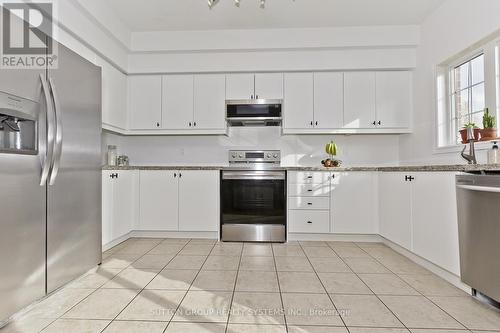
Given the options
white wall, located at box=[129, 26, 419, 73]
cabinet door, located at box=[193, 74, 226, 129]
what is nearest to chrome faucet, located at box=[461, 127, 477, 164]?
white wall, located at box=[129, 26, 419, 73]

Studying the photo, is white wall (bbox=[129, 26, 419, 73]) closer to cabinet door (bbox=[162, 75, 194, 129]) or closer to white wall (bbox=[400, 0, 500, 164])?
cabinet door (bbox=[162, 75, 194, 129])

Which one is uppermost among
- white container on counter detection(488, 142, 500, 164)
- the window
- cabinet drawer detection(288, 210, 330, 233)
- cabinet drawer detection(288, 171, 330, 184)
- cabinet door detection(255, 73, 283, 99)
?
Result: cabinet door detection(255, 73, 283, 99)

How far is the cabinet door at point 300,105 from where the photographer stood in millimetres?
3426

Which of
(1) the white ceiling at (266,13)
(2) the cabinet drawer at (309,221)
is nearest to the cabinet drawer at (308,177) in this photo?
(2) the cabinet drawer at (309,221)

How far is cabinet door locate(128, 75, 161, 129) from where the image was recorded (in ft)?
11.6

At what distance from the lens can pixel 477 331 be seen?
1.44 meters

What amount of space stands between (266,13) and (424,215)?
256 centimetres

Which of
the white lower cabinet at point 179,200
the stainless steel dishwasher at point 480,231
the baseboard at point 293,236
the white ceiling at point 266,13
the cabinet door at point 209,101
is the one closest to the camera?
the stainless steel dishwasher at point 480,231

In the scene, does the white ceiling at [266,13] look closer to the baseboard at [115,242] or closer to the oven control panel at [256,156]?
the oven control panel at [256,156]

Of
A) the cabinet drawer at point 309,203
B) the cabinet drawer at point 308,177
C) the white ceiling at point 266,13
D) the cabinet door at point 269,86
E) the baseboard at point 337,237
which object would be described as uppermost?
the white ceiling at point 266,13

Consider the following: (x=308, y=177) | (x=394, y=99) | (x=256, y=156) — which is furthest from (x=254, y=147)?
(x=394, y=99)

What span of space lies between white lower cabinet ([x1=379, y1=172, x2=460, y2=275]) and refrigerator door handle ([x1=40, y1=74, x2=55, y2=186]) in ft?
8.89

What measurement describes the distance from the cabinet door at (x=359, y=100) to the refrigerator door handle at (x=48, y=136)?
3012 mm

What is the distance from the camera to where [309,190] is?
125 inches
